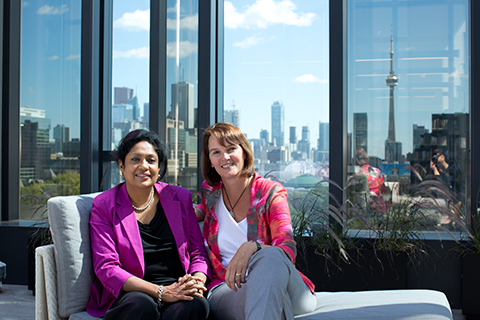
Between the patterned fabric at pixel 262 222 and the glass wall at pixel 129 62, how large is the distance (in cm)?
193

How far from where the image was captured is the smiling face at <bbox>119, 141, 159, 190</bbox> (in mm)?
1972

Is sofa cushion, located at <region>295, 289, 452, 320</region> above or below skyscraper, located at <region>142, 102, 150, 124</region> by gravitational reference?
below

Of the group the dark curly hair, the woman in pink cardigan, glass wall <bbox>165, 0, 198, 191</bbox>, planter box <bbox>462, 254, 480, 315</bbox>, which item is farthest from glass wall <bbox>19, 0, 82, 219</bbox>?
planter box <bbox>462, 254, 480, 315</bbox>

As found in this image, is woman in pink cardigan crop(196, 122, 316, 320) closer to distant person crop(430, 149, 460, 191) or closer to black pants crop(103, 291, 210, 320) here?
black pants crop(103, 291, 210, 320)

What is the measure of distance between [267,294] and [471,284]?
1.82m

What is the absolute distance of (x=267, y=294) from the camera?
4.91 feet

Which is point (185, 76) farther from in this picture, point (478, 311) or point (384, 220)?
point (478, 311)

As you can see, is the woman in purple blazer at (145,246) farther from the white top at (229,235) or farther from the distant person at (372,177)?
the distant person at (372,177)

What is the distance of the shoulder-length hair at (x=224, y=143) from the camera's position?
6.57 ft

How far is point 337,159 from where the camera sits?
3.08m

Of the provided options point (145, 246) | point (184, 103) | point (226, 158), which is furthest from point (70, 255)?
point (184, 103)

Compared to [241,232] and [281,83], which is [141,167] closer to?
[241,232]

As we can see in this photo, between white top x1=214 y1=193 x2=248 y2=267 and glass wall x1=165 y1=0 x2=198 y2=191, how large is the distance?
1.46 meters

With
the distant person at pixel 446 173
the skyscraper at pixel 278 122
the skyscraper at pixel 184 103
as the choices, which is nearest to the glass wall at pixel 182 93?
the skyscraper at pixel 184 103
